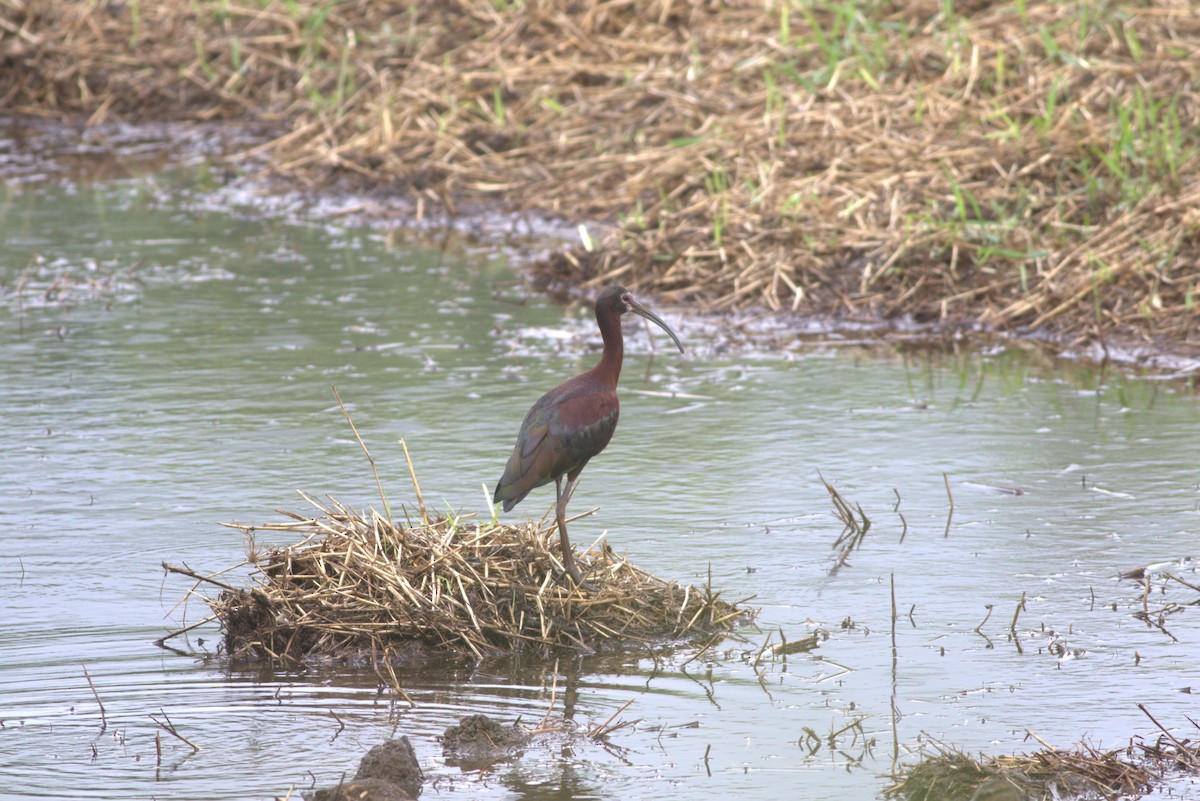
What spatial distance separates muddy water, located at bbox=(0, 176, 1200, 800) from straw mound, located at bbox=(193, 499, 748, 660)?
160 mm

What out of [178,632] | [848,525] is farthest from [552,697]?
[848,525]

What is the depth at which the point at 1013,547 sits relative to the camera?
6.77 m

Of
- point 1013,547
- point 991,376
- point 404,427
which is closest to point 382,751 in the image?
point 1013,547

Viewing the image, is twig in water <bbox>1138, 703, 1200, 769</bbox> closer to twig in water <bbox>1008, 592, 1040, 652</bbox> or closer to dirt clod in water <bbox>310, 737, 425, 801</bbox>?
twig in water <bbox>1008, 592, 1040, 652</bbox>

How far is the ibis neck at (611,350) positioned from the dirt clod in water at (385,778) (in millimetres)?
1922

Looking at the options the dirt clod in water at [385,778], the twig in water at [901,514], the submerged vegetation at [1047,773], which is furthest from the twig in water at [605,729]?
the twig in water at [901,514]

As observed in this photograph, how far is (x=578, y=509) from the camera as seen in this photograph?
7.18 m

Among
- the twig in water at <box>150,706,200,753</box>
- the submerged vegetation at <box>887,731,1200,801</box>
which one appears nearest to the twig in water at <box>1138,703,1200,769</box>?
the submerged vegetation at <box>887,731,1200,801</box>

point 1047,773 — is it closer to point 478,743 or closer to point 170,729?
point 478,743

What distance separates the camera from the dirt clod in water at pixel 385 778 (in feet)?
14.3

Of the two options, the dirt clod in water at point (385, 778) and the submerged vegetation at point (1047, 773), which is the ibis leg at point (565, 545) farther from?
the submerged vegetation at point (1047, 773)

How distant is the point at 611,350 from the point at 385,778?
218cm

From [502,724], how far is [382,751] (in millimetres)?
630

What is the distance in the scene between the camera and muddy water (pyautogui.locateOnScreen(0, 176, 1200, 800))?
4.97 meters
